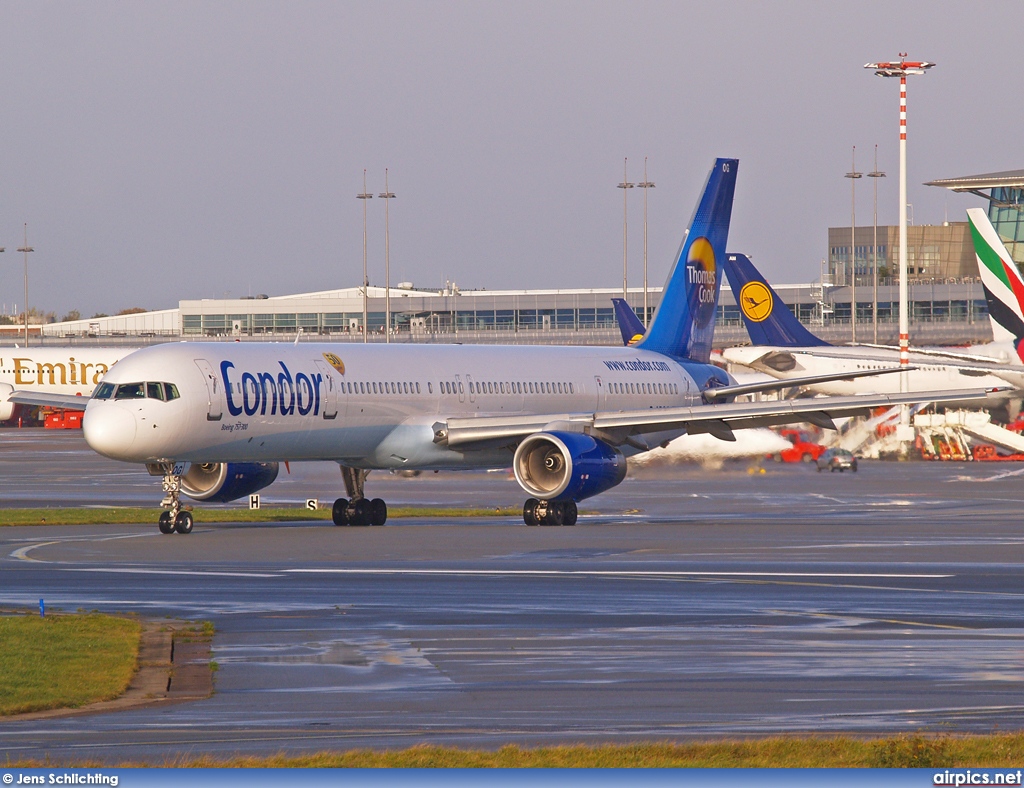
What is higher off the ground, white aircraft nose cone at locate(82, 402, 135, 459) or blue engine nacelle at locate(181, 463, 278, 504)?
white aircraft nose cone at locate(82, 402, 135, 459)

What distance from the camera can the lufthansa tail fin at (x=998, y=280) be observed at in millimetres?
64312

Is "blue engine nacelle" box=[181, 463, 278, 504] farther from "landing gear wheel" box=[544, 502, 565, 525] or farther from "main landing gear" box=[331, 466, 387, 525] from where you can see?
"landing gear wheel" box=[544, 502, 565, 525]

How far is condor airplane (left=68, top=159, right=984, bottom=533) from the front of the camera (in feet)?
107

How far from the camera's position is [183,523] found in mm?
32688

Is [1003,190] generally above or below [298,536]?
above

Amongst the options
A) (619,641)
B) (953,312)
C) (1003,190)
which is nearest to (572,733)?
(619,641)

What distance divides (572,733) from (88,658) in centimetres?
616

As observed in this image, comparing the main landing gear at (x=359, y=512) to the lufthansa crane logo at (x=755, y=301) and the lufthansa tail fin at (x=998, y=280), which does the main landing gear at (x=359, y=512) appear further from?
the lufthansa crane logo at (x=755, y=301)

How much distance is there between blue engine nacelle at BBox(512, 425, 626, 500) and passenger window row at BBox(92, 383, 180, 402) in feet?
26.8

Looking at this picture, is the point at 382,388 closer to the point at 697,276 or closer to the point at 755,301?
the point at 697,276

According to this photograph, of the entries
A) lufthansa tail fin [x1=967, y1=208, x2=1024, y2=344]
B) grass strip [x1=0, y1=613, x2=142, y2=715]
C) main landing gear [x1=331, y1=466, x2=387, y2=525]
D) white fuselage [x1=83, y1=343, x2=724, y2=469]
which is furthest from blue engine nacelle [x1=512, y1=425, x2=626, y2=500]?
lufthansa tail fin [x1=967, y1=208, x2=1024, y2=344]

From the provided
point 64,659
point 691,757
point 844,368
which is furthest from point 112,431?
point 844,368

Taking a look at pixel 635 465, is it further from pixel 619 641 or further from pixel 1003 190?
pixel 1003 190

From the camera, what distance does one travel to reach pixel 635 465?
54.5 meters
